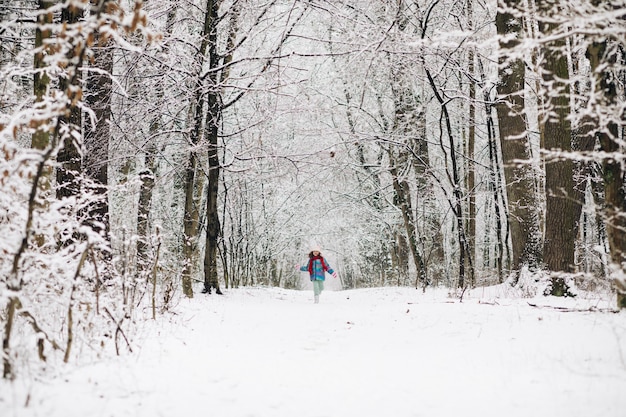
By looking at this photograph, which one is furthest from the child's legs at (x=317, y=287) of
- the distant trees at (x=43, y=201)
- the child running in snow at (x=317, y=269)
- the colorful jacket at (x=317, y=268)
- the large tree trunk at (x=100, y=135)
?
the distant trees at (x=43, y=201)

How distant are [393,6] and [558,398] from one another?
11.0m

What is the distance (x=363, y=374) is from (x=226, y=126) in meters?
16.5

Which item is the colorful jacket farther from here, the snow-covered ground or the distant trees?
the distant trees

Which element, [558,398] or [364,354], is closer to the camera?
[558,398]

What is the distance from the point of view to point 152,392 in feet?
11.1

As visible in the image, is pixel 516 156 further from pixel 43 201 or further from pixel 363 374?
pixel 43 201

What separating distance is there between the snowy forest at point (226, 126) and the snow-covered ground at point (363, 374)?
0.52 metres

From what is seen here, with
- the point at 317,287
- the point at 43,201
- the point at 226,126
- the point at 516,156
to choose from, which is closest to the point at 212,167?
the point at 317,287

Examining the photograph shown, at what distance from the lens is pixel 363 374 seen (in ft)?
13.5

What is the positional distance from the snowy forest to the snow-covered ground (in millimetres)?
517

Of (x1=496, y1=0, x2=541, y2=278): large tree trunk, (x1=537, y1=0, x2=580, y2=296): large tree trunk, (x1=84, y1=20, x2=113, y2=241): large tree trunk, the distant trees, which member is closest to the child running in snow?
(x1=496, y1=0, x2=541, y2=278): large tree trunk

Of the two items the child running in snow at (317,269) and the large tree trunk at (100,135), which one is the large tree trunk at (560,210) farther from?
the large tree trunk at (100,135)

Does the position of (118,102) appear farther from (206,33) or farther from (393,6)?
(393,6)

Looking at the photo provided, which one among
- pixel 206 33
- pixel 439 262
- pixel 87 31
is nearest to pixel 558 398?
pixel 87 31
